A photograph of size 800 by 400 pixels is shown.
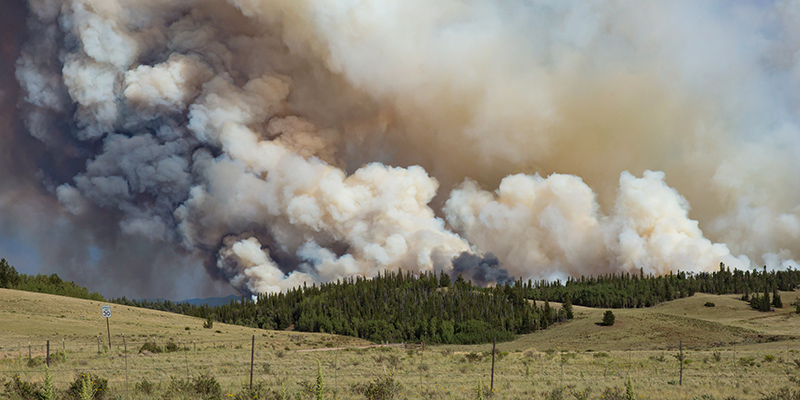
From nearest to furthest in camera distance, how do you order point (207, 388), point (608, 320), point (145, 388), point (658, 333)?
point (207, 388) → point (145, 388) → point (658, 333) → point (608, 320)

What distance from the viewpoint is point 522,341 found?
17575 cm

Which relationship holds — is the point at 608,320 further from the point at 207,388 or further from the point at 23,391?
the point at 23,391

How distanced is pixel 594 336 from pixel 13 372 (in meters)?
140

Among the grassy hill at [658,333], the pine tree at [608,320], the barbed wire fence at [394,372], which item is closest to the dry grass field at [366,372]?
the barbed wire fence at [394,372]

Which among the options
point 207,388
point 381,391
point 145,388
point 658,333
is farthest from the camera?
point 658,333

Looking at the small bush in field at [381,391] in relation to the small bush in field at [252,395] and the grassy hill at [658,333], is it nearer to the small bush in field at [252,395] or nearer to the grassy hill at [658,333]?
the small bush in field at [252,395]

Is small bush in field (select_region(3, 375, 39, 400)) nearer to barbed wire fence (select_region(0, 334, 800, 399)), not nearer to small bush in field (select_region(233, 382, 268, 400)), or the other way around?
barbed wire fence (select_region(0, 334, 800, 399))

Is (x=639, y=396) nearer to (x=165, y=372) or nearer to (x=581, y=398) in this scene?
(x=581, y=398)

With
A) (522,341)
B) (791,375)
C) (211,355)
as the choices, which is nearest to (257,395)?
(211,355)

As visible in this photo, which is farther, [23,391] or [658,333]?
[658,333]

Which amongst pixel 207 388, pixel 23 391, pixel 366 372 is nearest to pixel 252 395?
pixel 207 388

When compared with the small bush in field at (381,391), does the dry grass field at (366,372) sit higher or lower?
lower

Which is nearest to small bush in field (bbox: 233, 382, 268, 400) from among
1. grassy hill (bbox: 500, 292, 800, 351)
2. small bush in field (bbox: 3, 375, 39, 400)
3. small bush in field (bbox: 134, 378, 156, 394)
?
small bush in field (bbox: 134, 378, 156, 394)

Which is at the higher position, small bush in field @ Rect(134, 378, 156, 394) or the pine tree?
small bush in field @ Rect(134, 378, 156, 394)
